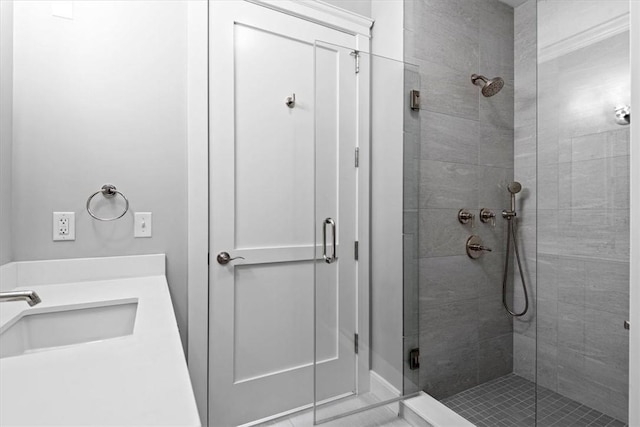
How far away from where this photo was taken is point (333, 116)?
1640mm

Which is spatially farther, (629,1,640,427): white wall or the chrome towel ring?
the chrome towel ring

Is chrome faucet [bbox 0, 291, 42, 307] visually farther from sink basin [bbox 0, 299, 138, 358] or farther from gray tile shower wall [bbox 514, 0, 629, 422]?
gray tile shower wall [bbox 514, 0, 629, 422]

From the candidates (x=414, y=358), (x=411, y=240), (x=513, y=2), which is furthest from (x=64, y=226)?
(x=513, y=2)

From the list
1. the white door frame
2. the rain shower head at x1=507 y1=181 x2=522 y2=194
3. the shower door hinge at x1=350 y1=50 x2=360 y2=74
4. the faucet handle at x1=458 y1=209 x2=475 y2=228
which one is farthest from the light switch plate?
the rain shower head at x1=507 y1=181 x2=522 y2=194

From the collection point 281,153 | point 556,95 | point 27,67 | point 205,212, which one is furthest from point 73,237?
point 556,95

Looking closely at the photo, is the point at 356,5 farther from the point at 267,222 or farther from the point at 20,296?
the point at 20,296

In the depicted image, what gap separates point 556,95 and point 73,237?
2368 mm

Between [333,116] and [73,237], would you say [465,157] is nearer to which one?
[333,116]

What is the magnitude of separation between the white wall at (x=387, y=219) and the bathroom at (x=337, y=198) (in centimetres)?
1

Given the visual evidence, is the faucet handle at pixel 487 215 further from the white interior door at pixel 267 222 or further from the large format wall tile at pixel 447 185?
the white interior door at pixel 267 222

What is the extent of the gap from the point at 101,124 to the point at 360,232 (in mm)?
1327

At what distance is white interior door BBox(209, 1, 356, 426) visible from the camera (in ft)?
5.43

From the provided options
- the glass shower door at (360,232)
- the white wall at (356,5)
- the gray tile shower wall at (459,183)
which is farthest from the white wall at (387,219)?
the white wall at (356,5)

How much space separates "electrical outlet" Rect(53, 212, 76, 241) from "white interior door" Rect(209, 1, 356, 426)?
→ 0.57 m
